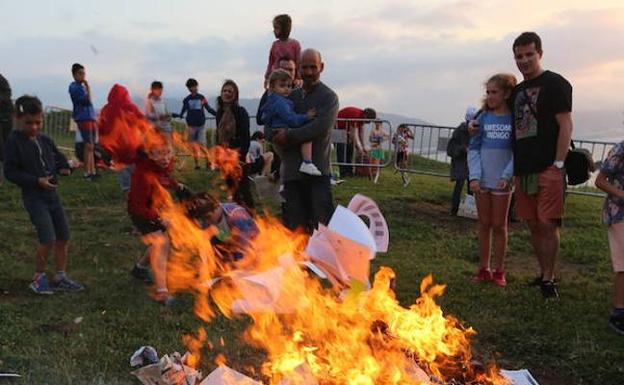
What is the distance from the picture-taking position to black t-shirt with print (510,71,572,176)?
544 centimetres

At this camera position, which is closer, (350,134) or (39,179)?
(39,179)

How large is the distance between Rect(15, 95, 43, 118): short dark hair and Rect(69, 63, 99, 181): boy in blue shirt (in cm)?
569

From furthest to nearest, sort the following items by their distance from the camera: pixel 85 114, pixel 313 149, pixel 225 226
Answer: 1. pixel 85 114
2. pixel 225 226
3. pixel 313 149

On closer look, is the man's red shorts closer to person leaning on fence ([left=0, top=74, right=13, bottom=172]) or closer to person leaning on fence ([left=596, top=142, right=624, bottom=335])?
person leaning on fence ([left=596, top=142, right=624, bottom=335])

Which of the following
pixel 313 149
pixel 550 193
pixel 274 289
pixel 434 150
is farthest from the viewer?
pixel 434 150

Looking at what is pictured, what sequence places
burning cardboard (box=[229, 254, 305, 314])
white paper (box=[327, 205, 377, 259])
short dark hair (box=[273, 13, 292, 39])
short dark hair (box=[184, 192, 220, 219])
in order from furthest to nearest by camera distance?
short dark hair (box=[273, 13, 292, 39]) < short dark hair (box=[184, 192, 220, 219]) < white paper (box=[327, 205, 377, 259]) < burning cardboard (box=[229, 254, 305, 314])

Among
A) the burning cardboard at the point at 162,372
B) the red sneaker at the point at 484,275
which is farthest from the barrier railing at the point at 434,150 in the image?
the burning cardboard at the point at 162,372

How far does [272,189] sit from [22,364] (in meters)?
5.40

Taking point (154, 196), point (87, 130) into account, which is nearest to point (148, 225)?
point (154, 196)

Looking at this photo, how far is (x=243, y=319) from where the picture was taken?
5152 millimetres

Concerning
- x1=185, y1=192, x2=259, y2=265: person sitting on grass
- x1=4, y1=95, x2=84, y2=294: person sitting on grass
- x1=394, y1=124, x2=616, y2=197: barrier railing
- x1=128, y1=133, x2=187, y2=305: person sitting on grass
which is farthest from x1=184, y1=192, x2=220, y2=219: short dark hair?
x1=394, y1=124, x2=616, y2=197: barrier railing

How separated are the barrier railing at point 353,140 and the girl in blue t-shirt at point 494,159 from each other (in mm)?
6574

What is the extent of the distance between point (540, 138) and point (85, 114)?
28.6ft

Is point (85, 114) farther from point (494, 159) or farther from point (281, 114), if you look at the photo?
point (494, 159)
